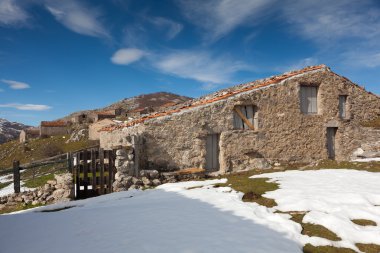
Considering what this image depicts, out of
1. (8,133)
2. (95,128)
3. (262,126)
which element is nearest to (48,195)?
(262,126)

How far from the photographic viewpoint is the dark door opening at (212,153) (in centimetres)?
1262

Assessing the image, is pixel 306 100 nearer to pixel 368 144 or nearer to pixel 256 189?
pixel 368 144

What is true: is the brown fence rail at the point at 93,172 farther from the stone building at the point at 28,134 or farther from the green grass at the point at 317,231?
the stone building at the point at 28,134

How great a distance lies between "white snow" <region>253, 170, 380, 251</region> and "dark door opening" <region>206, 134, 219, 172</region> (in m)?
3.90

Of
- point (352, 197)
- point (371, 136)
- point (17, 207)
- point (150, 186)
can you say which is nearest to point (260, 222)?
point (352, 197)

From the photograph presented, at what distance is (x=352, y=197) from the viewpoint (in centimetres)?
634

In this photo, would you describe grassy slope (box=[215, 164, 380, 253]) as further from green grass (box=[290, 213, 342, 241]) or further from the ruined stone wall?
the ruined stone wall

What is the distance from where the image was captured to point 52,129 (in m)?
53.4

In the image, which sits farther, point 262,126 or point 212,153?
point 262,126

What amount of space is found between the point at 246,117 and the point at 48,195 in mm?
8801

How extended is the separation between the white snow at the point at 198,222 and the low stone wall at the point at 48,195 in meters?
2.29

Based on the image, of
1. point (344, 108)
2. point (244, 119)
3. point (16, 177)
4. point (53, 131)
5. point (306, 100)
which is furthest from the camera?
point (53, 131)

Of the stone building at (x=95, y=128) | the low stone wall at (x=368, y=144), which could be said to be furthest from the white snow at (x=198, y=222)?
the stone building at (x=95, y=128)

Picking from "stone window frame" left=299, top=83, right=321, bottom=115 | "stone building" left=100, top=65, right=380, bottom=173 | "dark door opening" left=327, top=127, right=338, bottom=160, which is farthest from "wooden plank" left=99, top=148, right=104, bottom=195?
"dark door opening" left=327, top=127, right=338, bottom=160
